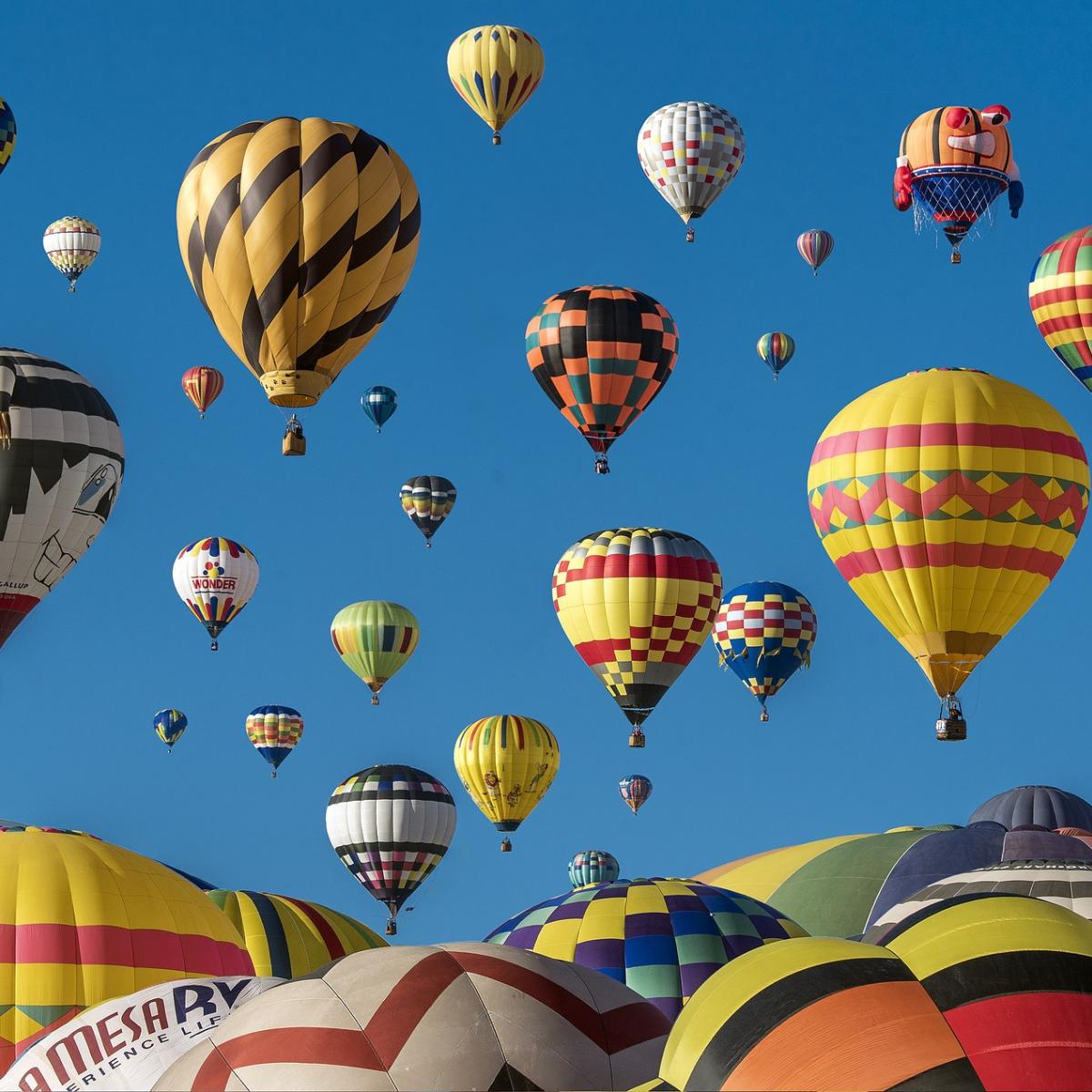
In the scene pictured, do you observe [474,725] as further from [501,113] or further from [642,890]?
[642,890]

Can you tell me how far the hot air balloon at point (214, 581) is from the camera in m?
44.4

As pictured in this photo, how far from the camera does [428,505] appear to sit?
158 ft

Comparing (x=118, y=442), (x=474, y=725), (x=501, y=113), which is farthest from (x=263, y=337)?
(x=474, y=725)

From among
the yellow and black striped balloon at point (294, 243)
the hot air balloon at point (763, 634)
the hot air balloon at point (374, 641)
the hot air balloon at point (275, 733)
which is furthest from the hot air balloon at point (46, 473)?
the hot air balloon at point (275, 733)

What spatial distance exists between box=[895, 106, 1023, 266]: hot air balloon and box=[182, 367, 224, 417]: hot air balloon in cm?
1736

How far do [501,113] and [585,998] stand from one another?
1192 inches

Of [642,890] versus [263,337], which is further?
[263,337]

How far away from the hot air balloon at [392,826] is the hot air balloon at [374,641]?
6375 mm

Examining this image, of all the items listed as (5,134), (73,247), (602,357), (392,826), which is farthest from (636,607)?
A: (73,247)

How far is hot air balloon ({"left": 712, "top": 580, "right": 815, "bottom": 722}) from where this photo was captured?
3947 centimetres

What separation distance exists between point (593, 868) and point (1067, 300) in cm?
1771

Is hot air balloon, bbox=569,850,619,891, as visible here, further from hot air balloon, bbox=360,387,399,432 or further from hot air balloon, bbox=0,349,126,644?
hot air balloon, bbox=0,349,126,644

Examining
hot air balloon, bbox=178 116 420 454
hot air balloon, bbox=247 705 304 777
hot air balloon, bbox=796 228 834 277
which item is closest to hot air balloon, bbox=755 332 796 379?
hot air balloon, bbox=796 228 834 277

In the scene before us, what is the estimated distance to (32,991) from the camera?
14.1m
